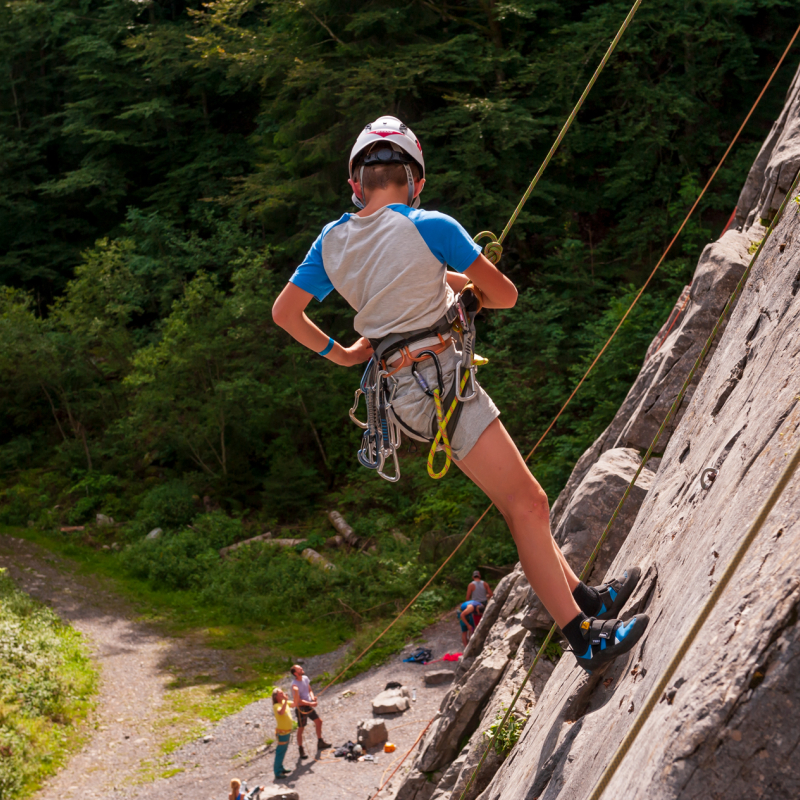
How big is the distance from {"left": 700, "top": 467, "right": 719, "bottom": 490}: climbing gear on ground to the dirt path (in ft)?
20.8

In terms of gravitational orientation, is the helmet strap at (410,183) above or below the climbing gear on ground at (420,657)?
above

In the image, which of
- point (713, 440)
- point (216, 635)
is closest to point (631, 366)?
point (216, 635)

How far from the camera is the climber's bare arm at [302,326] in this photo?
2.63 metres

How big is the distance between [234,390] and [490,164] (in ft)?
23.6

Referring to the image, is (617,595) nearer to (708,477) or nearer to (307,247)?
(708,477)

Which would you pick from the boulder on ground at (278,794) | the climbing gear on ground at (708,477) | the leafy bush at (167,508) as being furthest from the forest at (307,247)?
the climbing gear on ground at (708,477)

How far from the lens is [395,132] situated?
2453mm

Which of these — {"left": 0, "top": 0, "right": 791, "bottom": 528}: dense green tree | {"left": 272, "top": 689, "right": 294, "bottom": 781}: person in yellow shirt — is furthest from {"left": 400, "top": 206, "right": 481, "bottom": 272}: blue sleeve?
{"left": 0, "top": 0, "right": 791, "bottom": 528}: dense green tree

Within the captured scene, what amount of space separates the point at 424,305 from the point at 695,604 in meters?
1.24

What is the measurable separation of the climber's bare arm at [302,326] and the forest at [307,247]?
9.48 metres

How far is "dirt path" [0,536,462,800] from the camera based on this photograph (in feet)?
27.5

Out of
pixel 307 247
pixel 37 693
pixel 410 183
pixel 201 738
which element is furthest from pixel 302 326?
pixel 307 247

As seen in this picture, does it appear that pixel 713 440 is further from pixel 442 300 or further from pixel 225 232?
pixel 225 232

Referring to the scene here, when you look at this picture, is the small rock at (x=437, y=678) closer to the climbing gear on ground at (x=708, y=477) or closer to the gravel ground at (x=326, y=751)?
the gravel ground at (x=326, y=751)
